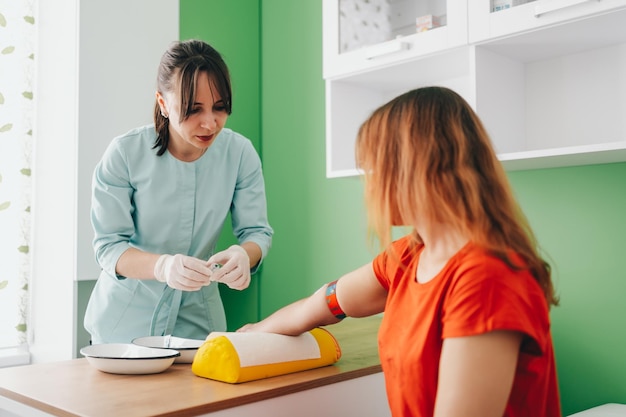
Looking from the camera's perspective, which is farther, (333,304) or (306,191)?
(306,191)

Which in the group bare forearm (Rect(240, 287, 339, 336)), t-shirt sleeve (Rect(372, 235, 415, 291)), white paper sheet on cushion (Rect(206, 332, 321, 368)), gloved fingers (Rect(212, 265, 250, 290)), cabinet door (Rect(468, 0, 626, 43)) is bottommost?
white paper sheet on cushion (Rect(206, 332, 321, 368))

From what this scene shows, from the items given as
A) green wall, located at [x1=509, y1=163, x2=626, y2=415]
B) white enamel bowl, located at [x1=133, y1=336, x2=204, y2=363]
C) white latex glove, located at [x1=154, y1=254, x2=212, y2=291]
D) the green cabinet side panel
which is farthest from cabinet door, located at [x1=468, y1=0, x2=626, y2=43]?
the green cabinet side panel

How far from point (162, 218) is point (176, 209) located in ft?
0.15

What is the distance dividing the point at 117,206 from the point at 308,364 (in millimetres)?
671

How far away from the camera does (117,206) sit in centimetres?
170

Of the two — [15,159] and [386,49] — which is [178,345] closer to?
[386,49]

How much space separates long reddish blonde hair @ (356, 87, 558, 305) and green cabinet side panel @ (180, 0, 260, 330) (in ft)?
6.23

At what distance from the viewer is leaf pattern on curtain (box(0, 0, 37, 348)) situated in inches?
97.9

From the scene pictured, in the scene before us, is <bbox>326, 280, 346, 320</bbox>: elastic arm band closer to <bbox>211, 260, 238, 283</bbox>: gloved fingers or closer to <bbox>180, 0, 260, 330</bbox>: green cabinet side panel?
<bbox>211, 260, 238, 283</bbox>: gloved fingers

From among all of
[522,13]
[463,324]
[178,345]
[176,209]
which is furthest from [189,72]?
[463,324]

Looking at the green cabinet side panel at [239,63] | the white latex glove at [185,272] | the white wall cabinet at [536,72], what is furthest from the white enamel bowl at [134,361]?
the green cabinet side panel at [239,63]

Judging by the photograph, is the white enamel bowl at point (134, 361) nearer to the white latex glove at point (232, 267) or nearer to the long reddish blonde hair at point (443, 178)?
the white latex glove at point (232, 267)

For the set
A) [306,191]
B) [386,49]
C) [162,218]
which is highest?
[386,49]

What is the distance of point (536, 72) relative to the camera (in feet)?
6.59
